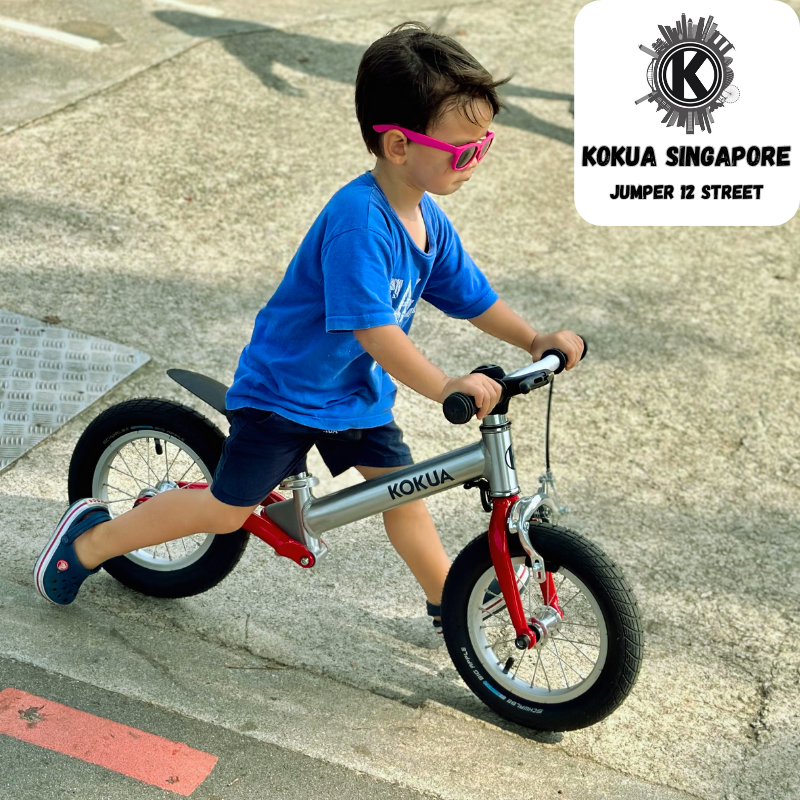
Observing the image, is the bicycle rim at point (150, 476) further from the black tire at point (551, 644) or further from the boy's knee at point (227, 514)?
the black tire at point (551, 644)

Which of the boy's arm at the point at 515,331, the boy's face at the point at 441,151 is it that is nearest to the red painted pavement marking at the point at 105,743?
the boy's arm at the point at 515,331

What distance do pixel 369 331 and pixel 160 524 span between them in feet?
2.93

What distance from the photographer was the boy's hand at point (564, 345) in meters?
2.56

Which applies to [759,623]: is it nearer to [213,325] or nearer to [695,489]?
[695,489]

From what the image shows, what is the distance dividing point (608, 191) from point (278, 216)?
186 centimetres

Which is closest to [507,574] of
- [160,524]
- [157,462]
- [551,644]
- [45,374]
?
[551,644]

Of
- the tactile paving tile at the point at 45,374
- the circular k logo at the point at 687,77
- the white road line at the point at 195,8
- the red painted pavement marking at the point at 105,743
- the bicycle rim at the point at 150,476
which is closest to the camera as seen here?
the red painted pavement marking at the point at 105,743

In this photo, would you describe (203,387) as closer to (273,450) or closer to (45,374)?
(273,450)

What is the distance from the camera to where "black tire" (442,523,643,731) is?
254 cm

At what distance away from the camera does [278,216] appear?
5.30 m

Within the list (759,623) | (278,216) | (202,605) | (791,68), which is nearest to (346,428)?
(202,605)

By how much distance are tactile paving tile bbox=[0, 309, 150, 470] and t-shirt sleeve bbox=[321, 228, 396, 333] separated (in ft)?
5.71

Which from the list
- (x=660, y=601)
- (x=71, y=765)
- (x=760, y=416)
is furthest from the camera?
(x=760, y=416)

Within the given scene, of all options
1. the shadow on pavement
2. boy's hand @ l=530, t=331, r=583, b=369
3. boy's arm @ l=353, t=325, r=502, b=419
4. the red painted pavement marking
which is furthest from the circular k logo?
the red painted pavement marking
